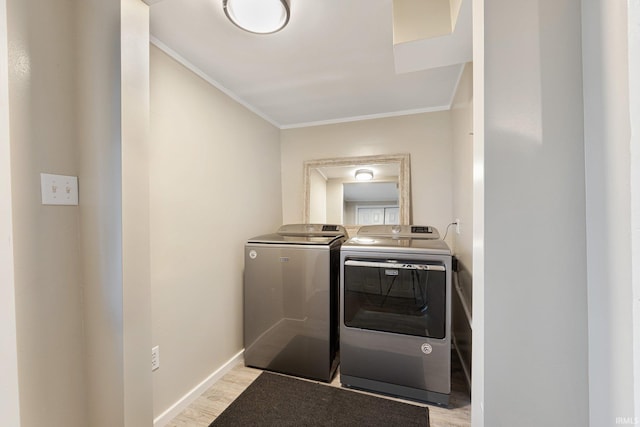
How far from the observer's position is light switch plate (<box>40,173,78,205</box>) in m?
0.93

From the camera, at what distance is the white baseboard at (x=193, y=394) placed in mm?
1434

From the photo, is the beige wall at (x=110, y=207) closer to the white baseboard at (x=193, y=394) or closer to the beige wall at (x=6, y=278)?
the beige wall at (x=6, y=278)

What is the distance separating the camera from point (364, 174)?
266cm

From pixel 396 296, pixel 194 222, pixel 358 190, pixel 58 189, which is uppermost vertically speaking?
pixel 358 190

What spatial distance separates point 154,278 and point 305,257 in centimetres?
98

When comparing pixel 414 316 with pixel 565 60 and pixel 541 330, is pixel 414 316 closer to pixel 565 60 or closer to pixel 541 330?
pixel 541 330

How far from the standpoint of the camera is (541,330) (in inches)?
23.6

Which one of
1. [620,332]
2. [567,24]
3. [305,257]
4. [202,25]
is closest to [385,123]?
[305,257]

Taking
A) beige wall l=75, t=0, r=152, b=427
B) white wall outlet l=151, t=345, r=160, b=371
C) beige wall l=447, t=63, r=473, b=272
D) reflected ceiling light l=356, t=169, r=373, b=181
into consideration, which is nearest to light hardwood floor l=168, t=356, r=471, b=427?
white wall outlet l=151, t=345, r=160, b=371

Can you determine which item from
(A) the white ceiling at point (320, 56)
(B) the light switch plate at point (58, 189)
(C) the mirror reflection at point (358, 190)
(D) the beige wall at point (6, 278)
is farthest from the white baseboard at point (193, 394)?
(A) the white ceiling at point (320, 56)

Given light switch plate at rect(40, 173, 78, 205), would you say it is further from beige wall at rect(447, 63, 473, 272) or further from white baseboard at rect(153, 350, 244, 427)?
beige wall at rect(447, 63, 473, 272)

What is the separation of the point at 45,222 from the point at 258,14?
1271 millimetres

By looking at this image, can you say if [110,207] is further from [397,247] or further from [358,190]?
[358,190]

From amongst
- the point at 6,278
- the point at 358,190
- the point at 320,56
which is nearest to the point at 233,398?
the point at 6,278
